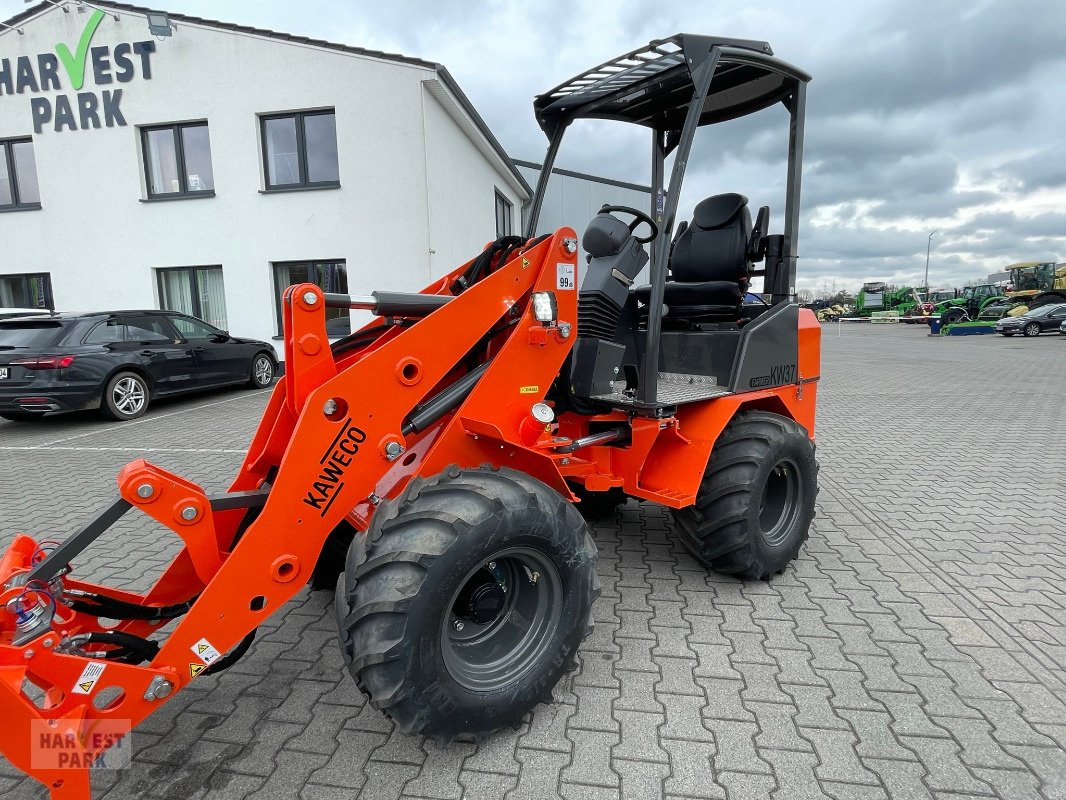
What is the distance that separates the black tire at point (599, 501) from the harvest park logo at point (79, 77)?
13239 millimetres

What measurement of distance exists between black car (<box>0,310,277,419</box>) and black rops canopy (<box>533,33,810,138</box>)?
763 centimetres

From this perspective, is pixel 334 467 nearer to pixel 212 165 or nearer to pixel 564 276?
pixel 564 276

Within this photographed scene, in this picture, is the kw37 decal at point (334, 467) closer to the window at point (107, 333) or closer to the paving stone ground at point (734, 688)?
the paving stone ground at point (734, 688)

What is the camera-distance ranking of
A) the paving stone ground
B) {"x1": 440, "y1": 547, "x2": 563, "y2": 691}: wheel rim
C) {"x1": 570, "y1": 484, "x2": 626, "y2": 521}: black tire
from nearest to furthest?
the paving stone ground, {"x1": 440, "y1": 547, "x2": 563, "y2": 691}: wheel rim, {"x1": 570, "y1": 484, "x2": 626, "y2": 521}: black tire

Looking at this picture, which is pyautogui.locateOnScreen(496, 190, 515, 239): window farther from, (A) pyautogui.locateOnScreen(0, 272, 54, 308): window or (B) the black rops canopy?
Answer: (B) the black rops canopy

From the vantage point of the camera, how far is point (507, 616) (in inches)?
100

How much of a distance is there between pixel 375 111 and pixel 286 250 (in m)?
Result: 3.26

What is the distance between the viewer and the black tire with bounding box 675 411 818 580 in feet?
10.9

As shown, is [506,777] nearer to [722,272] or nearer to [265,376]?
[722,272]

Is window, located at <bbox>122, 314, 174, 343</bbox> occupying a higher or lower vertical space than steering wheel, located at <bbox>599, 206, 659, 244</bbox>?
lower

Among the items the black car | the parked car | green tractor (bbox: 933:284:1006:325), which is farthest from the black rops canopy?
green tractor (bbox: 933:284:1006:325)

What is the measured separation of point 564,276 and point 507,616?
1.50 metres

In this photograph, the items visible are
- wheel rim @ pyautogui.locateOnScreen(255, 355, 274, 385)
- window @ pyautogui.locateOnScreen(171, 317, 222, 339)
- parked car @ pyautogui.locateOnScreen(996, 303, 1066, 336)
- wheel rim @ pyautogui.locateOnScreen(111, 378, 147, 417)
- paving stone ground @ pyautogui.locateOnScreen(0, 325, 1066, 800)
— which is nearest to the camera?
paving stone ground @ pyautogui.locateOnScreen(0, 325, 1066, 800)

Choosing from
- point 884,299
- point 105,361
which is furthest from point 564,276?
point 884,299
